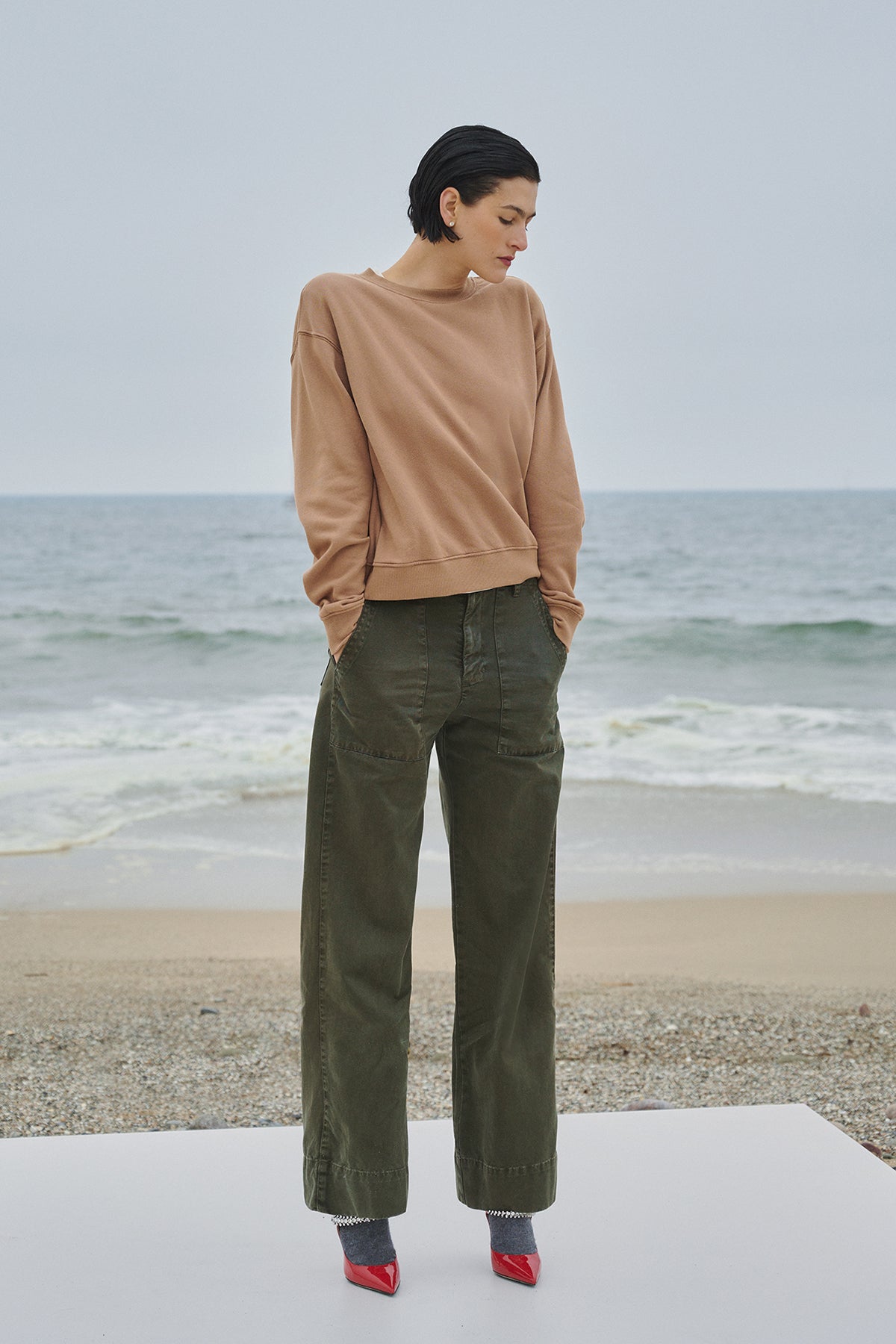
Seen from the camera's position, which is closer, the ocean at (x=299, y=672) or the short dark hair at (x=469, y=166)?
the short dark hair at (x=469, y=166)

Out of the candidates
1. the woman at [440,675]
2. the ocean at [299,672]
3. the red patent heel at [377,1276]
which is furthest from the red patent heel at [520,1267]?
the ocean at [299,672]

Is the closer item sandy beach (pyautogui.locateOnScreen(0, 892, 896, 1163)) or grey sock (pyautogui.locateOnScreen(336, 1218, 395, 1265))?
grey sock (pyautogui.locateOnScreen(336, 1218, 395, 1265))

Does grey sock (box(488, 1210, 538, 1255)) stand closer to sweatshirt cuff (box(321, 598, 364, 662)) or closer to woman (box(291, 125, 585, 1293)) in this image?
woman (box(291, 125, 585, 1293))

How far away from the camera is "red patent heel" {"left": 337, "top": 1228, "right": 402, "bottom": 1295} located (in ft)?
5.10

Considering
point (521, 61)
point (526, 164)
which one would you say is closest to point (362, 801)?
point (526, 164)

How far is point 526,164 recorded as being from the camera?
148 centimetres

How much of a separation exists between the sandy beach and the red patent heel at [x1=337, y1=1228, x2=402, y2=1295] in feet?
4.46

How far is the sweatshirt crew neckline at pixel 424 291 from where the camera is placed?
1519 millimetres

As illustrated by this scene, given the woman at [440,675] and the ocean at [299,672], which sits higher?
the woman at [440,675]

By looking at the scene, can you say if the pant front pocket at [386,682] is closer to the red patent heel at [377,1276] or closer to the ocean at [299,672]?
the red patent heel at [377,1276]

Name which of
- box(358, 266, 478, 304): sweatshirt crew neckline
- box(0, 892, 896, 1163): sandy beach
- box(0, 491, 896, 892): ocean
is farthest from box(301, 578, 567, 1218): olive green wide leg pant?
box(0, 491, 896, 892): ocean

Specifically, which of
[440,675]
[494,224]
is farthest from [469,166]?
[440,675]

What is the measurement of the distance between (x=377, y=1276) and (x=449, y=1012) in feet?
7.00

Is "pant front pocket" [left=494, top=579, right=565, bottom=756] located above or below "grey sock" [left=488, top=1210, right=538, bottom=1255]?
above
